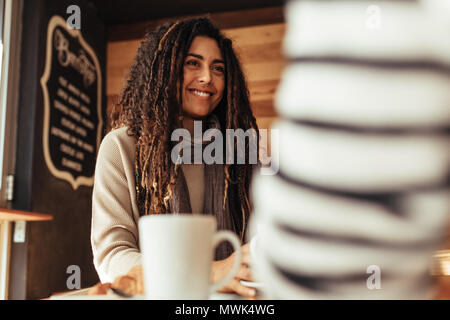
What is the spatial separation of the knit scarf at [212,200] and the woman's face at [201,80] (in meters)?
0.09

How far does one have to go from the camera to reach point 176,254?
0.34 metres

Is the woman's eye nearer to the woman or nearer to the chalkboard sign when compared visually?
the woman

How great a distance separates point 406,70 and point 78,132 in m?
2.52

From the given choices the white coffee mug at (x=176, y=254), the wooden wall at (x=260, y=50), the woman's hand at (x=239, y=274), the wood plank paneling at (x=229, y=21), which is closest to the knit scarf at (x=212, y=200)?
the woman's hand at (x=239, y=274)

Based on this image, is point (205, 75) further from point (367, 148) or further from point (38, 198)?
point (38, 198)

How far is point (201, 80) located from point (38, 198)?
127 cm

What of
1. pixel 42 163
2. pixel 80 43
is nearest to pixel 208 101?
pixel 42 163

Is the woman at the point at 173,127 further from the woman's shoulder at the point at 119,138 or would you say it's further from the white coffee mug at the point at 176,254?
the white coffee mug at the point at 176,254

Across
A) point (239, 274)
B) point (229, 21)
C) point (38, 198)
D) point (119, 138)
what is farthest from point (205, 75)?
point (229, 21)

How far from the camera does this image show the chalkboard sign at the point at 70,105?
7.43 ft

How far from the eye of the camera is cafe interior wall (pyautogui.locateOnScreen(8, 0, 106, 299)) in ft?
6.65

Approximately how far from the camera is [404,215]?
0.82 feet

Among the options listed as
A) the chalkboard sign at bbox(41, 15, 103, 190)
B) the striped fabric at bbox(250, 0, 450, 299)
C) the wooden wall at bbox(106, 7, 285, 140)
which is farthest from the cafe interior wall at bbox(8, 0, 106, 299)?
the striped fabric at bbox(250, 0, 450, 299)
